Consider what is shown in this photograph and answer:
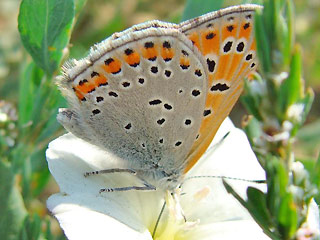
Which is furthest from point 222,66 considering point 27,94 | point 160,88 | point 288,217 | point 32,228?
point 27,94

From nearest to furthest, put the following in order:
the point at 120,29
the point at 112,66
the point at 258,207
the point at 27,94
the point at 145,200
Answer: the point at 258,207, the point at 112,66, the point at 145,200, the point at 27,94, the point at 120,29

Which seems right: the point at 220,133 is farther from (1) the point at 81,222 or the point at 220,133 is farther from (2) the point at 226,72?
(1) the point at 81,222

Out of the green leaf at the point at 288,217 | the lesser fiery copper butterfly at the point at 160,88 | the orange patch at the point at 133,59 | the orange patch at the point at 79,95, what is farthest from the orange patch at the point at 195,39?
the green leaf at the point at 288,217

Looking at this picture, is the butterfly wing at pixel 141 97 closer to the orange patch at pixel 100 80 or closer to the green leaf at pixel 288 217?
the orange patch at pixel 100 80

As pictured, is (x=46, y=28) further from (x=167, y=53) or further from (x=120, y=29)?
(x=120, y=29)

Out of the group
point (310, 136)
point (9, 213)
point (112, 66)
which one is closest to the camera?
point (112, 66)

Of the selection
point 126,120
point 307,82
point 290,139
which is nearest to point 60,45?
point 126,120
